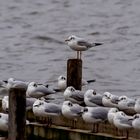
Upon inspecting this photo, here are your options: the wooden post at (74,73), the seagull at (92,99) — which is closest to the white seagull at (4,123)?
the seagull at (92,99)

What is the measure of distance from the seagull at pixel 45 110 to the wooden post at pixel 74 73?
1.30 meters

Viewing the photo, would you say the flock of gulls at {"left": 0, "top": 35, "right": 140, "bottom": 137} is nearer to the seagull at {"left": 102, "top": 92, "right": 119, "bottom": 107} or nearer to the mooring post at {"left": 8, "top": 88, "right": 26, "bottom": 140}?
the seagull at {"left": 102, "top": 92, "right": 119, "bottom": 107}

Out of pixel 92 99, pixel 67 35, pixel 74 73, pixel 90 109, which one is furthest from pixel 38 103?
pixel 67 35

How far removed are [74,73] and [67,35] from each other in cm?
873

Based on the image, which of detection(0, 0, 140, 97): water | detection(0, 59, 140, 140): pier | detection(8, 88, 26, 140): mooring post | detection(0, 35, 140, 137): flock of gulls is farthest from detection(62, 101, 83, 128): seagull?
detection(0, 0, 140, 97): water

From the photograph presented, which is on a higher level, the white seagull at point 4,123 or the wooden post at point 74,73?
the wooden post at point 74,73

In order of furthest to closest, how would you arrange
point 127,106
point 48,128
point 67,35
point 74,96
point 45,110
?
point 67,35, point 74,96, point 127,106, point 45,110, point 48,128

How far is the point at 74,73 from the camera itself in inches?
418

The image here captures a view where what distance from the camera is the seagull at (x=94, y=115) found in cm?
887

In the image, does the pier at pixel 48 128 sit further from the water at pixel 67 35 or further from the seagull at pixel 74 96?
the water at pixel 67 35

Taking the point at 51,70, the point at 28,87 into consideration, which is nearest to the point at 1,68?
the point at 51,70

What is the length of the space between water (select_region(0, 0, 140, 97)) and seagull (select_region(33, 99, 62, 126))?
4.12 meters

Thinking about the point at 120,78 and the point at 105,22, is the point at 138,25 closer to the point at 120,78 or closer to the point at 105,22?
the point at 105,22

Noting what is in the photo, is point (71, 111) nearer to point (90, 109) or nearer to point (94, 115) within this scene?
Answer: point (90, 109)
